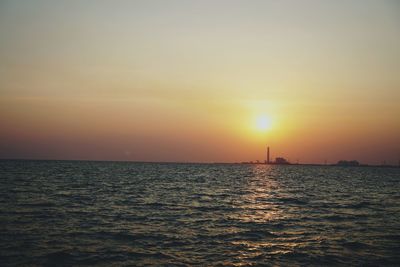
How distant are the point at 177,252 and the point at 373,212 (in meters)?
23.4

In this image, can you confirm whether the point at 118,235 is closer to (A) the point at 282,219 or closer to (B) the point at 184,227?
(B) the point at 184,227

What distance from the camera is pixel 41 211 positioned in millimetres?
28016

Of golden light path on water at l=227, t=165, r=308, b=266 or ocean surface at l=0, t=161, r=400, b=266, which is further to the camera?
golden light path on water at l=227, t=165, r=308, b=266

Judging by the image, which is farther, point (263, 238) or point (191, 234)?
point (191, 234)

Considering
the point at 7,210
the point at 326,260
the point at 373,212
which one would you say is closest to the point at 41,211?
the point at 7,210

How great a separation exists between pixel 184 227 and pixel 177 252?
6.16 metres

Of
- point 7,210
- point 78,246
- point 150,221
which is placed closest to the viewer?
point 78,246

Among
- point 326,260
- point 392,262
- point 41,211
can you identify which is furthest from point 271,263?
point 41,211

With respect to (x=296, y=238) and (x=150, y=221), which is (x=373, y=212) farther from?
(x=150, y=221)

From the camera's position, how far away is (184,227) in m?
23.6

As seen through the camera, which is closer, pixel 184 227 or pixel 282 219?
pixel 184 227

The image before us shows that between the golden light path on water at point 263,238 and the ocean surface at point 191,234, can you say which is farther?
the golden light path on water at point 263,238

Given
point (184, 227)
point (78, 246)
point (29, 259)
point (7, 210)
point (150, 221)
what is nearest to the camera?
point (29, 259)

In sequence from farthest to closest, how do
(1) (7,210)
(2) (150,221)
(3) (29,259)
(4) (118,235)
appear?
(1) (7,210) → (2) (150,221) → (4) (118,235) → (3) (29,259)
